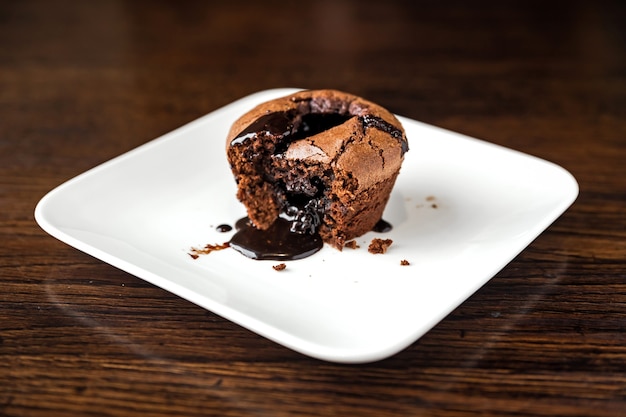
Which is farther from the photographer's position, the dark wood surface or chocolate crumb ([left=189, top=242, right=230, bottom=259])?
chocolate crumb ([left=189, top=242, right=230, bottom=259])

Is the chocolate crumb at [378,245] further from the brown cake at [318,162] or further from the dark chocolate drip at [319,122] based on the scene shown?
the dark chocolate drip at [319,122]

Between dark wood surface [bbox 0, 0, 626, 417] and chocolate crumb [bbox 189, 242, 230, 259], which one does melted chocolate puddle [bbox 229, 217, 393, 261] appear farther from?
dark wood surface [bbox 0, 0, 626, 417]

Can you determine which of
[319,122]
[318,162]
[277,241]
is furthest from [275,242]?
[319,122]

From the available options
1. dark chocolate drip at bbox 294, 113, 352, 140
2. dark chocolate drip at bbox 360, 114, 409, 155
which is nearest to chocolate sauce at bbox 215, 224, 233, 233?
dark chocolate drip at bbox 294, 113, 352, 140

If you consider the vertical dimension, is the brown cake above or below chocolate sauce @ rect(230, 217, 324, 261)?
above

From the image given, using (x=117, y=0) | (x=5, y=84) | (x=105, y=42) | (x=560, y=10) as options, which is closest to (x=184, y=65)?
(x=105, y=42)

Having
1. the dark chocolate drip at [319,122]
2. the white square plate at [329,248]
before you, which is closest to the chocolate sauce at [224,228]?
the white square plate at [329,248]
